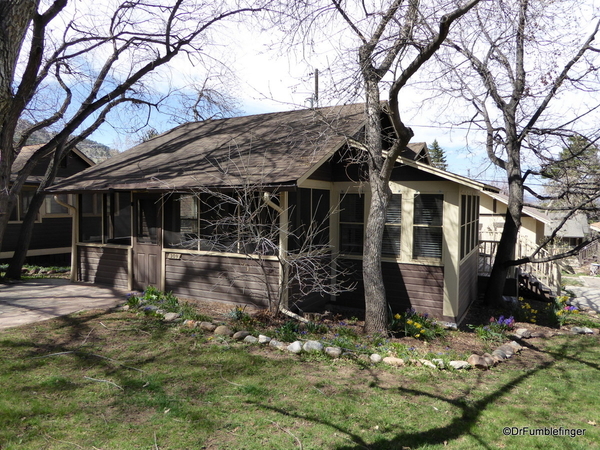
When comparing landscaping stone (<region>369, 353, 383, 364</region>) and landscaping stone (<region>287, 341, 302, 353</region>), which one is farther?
landscaping stone (<region>287, 341, 302, 353</region>)

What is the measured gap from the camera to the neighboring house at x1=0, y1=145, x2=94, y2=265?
48.9ft

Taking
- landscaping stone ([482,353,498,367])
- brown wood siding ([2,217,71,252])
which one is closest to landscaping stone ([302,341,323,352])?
landscaping stone ([482,353,498,367])

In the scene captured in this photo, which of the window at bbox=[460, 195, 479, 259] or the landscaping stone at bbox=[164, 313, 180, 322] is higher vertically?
the window at bbox=[460, 195, 479, 259]

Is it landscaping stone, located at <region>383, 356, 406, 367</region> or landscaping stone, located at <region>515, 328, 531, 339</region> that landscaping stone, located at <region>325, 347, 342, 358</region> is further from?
landscaping stone, located at <region>515, 328, 531, 339</region>

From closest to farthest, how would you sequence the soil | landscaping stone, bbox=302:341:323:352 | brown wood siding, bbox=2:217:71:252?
landscaping stone, bbox=302:341:323:352 → the soil → brown wood siding, bbox=2:217:71:252

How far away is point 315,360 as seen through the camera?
20.5 feet

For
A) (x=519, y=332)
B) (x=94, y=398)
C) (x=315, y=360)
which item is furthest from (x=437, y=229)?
(x=94, y=398)

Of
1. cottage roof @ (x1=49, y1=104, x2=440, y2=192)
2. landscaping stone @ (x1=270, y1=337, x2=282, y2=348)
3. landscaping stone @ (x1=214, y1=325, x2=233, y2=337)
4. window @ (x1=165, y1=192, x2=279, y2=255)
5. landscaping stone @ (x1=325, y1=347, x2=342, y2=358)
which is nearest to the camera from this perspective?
landscaping stone @ (x1=325, y1=347, x2=342, y2=358)

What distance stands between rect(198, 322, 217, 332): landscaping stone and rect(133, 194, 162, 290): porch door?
286 cm

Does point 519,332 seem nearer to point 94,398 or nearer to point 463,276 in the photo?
point 463,276

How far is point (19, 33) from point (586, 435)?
7530mm

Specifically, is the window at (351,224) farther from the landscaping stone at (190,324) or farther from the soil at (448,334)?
the landscaping stone at (190,324)

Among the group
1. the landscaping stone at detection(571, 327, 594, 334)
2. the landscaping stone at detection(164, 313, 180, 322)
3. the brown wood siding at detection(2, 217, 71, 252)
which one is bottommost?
the landscaping stone at detection(571, 327, 594, 334)

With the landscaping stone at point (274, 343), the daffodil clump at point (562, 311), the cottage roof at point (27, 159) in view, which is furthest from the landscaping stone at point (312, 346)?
the cottage roof at point (27, 159)
